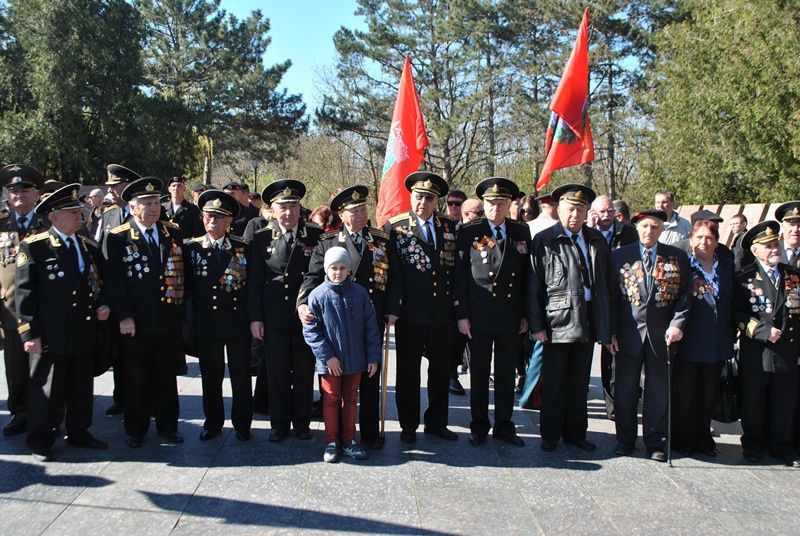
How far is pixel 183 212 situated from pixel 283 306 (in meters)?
3.46

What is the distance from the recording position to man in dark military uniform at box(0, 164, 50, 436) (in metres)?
5.09

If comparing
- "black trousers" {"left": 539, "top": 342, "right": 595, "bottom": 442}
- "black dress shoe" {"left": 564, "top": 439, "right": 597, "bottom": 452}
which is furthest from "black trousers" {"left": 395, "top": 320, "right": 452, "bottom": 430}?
"black dress shoe" {"left": 564, "top": 439, "right": 597, "bottom": 452}

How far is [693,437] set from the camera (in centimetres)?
497

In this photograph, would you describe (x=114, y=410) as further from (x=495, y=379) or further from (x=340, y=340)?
(x=495, y=379)

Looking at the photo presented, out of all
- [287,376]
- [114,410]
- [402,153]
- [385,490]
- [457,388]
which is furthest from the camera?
[402,153]

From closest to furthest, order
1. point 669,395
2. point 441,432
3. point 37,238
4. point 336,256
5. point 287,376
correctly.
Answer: point 336,256 → point 37,238 → point 669,395 → point 287,376 → point 441,432

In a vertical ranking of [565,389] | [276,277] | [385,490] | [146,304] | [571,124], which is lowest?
[385,490]

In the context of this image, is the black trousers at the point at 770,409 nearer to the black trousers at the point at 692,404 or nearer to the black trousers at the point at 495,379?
the black trousers at the point at 692,404

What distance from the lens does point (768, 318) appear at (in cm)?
480

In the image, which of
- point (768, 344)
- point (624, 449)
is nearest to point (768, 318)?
point (768, 344)

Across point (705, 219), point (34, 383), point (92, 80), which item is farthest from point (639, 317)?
point (92, 80)

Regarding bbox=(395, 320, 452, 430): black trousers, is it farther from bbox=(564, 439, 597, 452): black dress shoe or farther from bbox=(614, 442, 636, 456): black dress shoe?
bbox=(614, 442, 636, 456): black dress shoe

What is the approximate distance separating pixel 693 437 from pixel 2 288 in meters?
5.73

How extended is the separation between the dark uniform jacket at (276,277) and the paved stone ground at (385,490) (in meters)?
1.00
